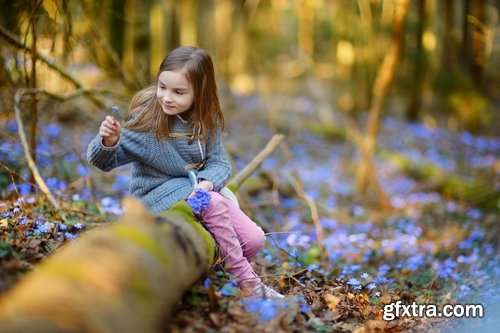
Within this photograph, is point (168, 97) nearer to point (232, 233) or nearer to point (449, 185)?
point (232, 233)

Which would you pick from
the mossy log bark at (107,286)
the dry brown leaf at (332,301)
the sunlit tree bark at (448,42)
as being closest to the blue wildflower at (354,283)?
the dry brown leaf at (332,301)

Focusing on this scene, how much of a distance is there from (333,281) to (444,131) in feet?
49.3

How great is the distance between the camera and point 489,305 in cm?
435

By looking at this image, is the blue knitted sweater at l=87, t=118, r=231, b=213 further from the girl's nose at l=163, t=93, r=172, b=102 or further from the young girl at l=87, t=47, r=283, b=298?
the girl's nose at l=163, t=93, r=172, b=102

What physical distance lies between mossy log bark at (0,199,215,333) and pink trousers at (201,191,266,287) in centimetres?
87

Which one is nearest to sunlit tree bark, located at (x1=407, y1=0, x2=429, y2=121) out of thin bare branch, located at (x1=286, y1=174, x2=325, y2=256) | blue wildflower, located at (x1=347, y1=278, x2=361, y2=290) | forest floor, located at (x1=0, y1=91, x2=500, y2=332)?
forest floor, located at (x1=0, y1=91, x2=500, y2=332)

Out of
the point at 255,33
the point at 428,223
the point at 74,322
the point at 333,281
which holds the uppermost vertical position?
the point at 255,33

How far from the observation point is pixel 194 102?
353cm

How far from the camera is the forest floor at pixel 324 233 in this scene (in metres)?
3.04

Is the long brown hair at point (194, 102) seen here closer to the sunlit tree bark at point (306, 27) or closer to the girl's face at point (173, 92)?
the girl's face at point (173, 92)

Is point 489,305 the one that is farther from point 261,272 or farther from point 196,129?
point 196,129

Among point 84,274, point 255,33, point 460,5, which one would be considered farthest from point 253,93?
point 84,274

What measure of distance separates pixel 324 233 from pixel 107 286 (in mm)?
5276

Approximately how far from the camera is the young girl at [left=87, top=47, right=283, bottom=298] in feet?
11.1
